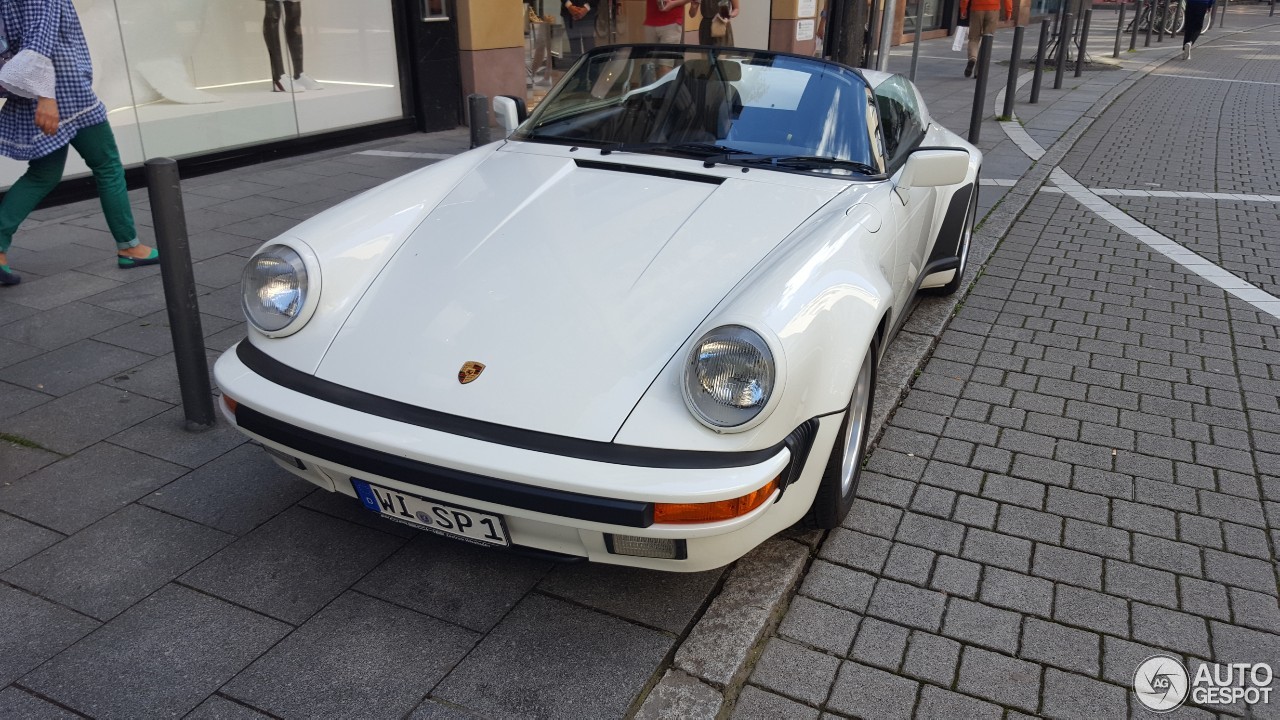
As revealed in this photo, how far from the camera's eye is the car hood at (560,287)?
2521 mm

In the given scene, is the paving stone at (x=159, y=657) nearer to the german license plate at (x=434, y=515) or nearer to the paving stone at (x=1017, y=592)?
the german license plate at (x=434, y=515)

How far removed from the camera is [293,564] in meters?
2.85

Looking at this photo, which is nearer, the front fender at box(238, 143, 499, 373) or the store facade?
the front fender at box(238, 143, 499, 373)

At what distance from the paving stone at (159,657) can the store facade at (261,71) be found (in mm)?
5203

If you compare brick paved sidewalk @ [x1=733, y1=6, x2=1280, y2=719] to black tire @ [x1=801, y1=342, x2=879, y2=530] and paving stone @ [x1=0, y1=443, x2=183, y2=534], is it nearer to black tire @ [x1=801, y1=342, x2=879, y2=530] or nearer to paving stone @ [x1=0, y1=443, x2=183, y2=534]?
black tire @ [x1=801, y1=342, x2=879, y2=530]

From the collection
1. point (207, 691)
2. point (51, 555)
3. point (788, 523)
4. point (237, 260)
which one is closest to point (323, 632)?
point (207, 691)

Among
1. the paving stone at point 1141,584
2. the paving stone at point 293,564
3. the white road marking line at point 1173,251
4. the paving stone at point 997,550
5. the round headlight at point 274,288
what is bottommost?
the white road marking line at point 1173,251

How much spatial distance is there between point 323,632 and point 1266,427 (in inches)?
147

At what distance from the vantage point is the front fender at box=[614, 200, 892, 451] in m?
2.39

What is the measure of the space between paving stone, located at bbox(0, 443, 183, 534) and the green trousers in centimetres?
220

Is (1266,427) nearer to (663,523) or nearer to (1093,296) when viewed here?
(1093,296)

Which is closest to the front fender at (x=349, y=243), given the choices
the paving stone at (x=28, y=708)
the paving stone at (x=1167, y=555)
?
the paving stone at (x=28, y=708)

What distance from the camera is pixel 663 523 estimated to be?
2.32 metres

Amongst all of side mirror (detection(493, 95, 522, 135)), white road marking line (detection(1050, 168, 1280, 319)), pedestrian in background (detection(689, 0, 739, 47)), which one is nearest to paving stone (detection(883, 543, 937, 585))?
side mirror (detection(493, 95, 522, 135))
